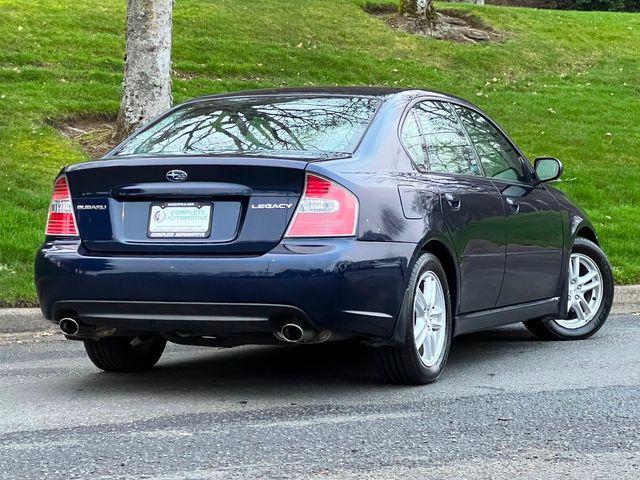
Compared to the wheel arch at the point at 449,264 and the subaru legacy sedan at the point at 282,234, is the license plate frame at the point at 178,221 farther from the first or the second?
the wheel arch at the point at 449,264

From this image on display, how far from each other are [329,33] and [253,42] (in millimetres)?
2360

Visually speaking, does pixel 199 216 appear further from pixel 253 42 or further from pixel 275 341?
pixel 253 42

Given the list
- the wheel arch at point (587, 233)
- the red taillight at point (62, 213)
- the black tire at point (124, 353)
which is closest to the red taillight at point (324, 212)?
the red taillight at point (62, 213)

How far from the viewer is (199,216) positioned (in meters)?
5.36

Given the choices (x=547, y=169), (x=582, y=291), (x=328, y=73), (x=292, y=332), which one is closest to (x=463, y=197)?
(x=547, y=169)

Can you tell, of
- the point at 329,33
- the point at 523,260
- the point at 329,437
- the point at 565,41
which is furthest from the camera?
the point at 565,41

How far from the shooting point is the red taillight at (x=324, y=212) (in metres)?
5.23

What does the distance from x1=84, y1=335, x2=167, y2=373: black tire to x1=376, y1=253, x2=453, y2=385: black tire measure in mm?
1336

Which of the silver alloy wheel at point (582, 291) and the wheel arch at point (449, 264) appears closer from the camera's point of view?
the wheel arch at point (449, 264)

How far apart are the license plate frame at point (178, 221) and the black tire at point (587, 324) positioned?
3.05 metres

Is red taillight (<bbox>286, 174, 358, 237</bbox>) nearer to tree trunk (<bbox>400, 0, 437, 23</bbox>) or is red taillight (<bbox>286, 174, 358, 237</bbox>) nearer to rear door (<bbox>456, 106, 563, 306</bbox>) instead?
rear door (<bbox>456, 106, 563, 306</bbox>)

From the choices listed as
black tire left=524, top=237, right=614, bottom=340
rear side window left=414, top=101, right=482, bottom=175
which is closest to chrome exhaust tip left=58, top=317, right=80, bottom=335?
rear side window left=414, top=101, right=482, bottom=175

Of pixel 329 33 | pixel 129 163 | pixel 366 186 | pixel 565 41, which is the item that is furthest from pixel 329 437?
pixel 565 41

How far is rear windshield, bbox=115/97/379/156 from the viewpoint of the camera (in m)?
5.73
